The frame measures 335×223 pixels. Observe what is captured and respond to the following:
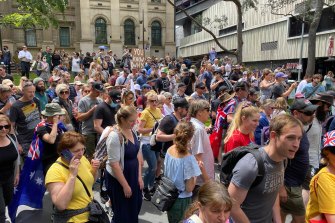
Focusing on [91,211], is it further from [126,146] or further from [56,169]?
[126,146]

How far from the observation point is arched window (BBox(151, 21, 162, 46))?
44.9m

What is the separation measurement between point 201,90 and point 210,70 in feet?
17.1

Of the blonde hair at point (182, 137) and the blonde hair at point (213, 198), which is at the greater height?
the blonde hair at point (182, 137)

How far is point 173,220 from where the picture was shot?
3.48 metres

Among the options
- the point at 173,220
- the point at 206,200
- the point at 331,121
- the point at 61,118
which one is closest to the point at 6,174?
the point at 61,118

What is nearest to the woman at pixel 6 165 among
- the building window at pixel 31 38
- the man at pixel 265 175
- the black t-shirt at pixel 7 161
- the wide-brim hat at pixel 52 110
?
the black t-shirt at pixel 7 161

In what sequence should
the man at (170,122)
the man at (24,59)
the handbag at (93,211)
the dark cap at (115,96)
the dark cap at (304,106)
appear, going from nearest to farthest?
the handbag at (93,211), the dark cap at (304,106), the man at (170,122), the dark cap at (115,96), the man at (24,59)

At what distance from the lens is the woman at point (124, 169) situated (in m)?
3.64

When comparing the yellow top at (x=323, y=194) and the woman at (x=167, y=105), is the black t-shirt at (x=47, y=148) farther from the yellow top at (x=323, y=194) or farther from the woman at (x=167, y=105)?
the yellow top at (x=323, y=194)

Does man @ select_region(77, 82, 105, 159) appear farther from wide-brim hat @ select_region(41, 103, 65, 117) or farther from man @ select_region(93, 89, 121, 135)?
wide-brim hat @ select_region(41, 103, 65, 117)

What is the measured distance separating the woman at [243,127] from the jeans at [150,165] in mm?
2137

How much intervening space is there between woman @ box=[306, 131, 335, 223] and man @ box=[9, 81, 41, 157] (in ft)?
14.8

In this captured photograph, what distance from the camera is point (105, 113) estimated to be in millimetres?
5402

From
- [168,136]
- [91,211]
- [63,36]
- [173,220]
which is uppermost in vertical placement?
[63,36]
